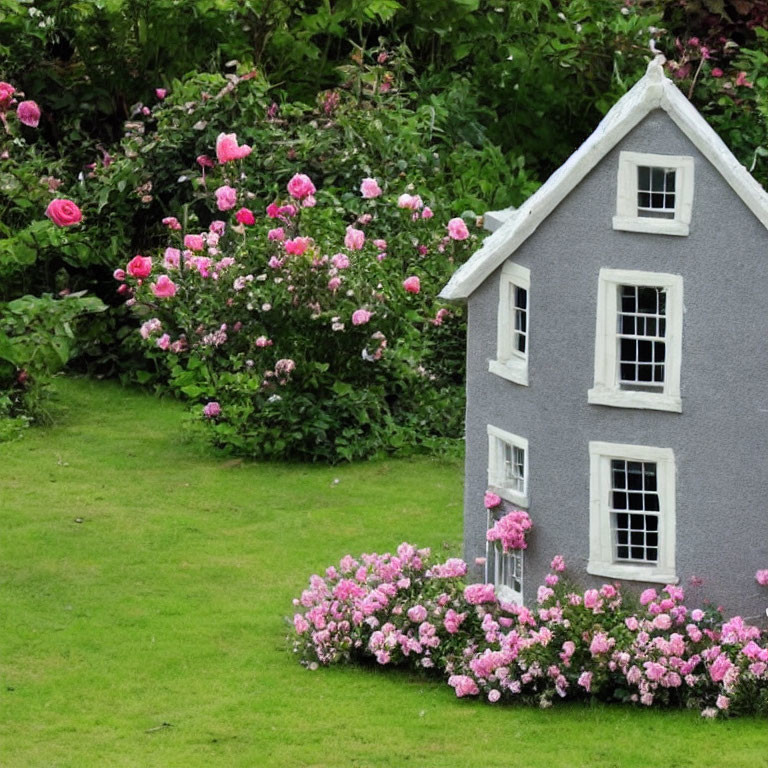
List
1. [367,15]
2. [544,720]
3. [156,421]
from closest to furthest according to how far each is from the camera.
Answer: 1. [544,720]
2. [156,421]
3. [367,15]

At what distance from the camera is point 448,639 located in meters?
10.6

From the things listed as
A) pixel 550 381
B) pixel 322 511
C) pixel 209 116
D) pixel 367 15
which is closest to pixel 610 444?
pixel 550 381

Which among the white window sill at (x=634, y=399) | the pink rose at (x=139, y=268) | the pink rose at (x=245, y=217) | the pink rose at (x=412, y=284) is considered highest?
the pink rose at (x=245, y=217)

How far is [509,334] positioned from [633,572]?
5.07 ft

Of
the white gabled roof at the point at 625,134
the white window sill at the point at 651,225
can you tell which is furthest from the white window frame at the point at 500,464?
the white window sill at the point at 651,225

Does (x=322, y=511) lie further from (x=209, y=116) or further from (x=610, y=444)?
(x=209, y=116)

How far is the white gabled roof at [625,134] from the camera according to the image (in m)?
9.76

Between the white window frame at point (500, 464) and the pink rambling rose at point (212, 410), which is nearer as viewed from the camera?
the white window frame at point (500, 464)

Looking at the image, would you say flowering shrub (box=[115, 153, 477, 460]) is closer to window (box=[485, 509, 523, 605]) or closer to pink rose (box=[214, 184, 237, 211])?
pink rose (box=[214, 184, 237, 211])

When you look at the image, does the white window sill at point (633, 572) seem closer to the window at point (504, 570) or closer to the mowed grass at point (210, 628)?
the window at point (504, 570)

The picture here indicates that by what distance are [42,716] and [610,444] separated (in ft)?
11.1

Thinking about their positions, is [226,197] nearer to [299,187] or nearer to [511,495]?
[299,187]

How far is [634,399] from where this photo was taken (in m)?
10.0

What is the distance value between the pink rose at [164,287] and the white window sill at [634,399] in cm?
608
